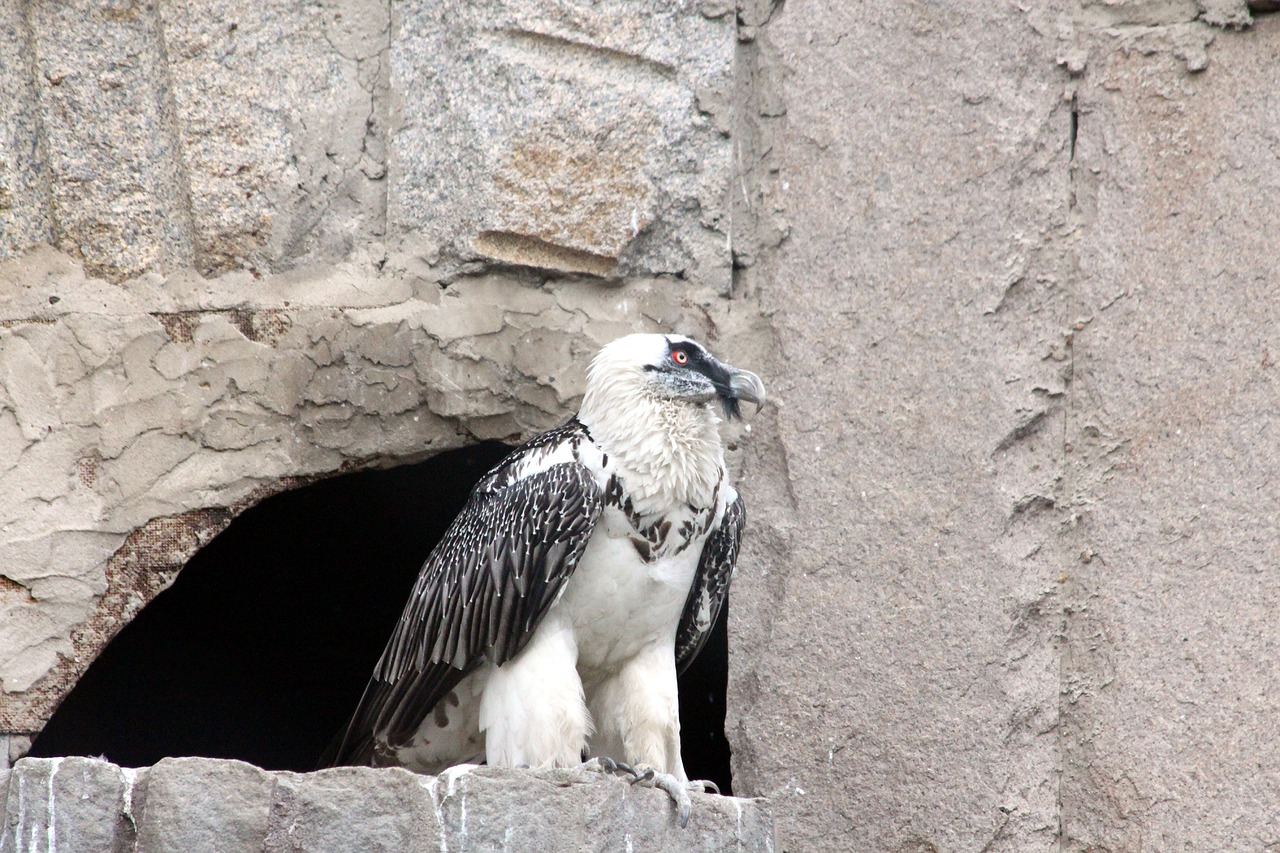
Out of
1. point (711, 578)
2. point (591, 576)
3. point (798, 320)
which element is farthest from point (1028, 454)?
point (591, 576)

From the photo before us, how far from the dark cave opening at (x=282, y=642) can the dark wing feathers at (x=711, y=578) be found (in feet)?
4.16

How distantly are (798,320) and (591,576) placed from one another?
885 millimetres

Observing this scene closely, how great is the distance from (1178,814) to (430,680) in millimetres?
1699

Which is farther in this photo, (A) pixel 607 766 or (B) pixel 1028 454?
(B) pixel 1028 454

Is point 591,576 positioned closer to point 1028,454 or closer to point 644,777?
point 644,777

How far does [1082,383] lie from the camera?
364 centimetres

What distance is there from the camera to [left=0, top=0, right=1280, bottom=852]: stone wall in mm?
3520

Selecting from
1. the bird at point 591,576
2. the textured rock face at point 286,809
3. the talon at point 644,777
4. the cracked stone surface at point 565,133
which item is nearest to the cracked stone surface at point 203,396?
the cracked stone surface at point 565,133

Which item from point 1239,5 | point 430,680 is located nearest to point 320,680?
point 430,680

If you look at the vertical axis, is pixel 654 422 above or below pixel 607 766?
above

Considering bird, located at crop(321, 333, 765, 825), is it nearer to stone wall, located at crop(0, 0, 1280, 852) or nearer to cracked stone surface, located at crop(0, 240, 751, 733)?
stone wall, located at crop(0, 0, 1280, 852)

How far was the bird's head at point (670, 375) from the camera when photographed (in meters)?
3.60

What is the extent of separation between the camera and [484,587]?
3566 mm

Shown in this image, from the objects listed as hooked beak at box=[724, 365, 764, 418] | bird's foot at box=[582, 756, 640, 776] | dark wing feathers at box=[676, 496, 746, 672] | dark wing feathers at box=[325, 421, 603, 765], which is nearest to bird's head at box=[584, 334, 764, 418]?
hooked beak at box=[724, 365, 764, 418]
